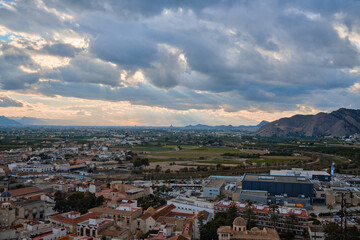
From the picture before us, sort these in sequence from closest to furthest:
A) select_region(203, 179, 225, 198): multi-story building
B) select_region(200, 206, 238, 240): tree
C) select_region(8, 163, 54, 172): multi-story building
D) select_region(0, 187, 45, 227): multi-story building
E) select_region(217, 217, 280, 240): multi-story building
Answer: select_region(217, 217, 280, 240): multi-story building < select_region(200, 206, 238, 240): tree < select_region(0, 187, 45, 227): multi-story building < select_region(203, 179, 225, 198): multi-story building < select_region(8, 163, 54, 172): multi-story building

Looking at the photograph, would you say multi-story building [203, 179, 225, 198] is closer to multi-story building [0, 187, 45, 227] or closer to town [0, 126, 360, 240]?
town [0, 126, 360, 240]

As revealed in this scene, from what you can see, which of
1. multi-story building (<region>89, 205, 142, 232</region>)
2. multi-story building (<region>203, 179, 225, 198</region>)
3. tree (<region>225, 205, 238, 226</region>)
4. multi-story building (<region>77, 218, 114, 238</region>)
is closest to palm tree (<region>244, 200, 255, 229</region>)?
tree (<region>225, 205, 238, 226</region>)

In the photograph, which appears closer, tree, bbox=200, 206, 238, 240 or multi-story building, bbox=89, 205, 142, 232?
tree, bbox=200, 206, 238, 240

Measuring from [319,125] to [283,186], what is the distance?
140506mm

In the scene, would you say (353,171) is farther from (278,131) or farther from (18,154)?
(278,131)

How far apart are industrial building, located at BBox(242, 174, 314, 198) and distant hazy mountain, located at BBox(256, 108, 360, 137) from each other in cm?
12518

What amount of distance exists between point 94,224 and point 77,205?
20.9ft

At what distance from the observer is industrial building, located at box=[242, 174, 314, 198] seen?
27.7 metres

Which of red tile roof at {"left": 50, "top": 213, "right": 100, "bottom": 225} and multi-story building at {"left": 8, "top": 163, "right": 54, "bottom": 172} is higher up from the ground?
red tile roof at {"left": 50, "top": 213, "right": 100, "bottom": 225}

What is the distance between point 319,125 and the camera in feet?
508

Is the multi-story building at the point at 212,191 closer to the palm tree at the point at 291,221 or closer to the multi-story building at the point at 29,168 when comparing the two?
the palm tree at the point at 291,221

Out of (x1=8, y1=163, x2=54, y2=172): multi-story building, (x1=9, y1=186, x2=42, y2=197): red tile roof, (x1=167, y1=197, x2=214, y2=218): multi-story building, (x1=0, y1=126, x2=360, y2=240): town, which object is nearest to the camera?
(x1=0, y1=126, x2=360, y2=240): town

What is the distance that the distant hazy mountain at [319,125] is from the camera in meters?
144

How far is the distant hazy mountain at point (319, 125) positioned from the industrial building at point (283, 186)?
125184mm
